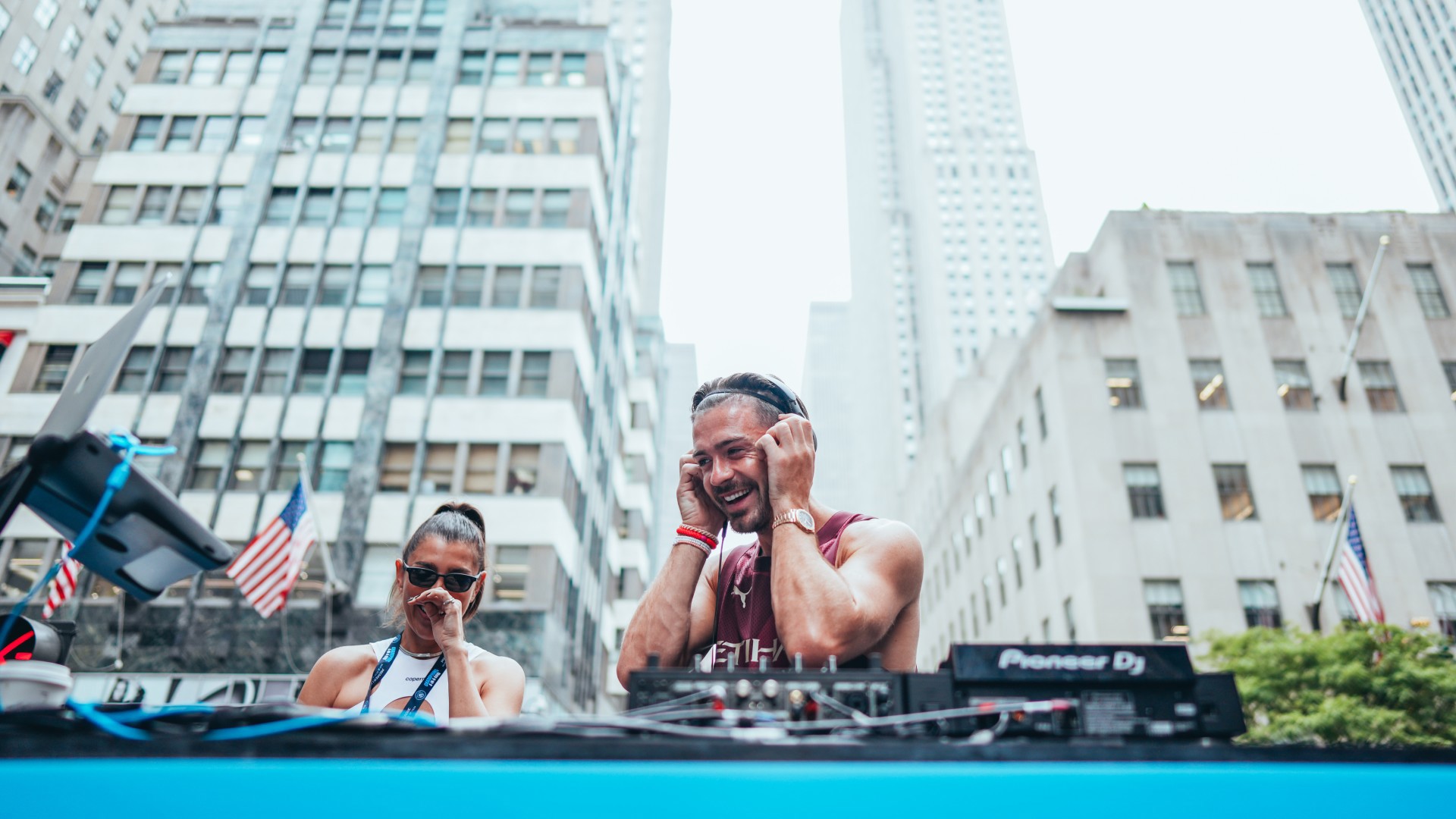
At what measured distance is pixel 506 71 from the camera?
37625 mm

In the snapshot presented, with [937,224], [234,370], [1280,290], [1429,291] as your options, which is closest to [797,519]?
[234,370]

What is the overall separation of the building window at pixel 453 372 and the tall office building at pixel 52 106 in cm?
2930

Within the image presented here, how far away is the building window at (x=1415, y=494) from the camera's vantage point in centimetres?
3083

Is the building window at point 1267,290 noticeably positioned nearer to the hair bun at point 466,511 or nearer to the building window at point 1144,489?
the building window at point 1144,489

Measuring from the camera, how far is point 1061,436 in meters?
32.6

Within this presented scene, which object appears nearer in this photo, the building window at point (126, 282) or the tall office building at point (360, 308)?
the tall office building at point (360, 308)

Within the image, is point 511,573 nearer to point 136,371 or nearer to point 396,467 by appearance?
point 396,467

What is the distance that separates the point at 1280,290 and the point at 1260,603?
43.3ft

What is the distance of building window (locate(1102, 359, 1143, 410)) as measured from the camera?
108 feet

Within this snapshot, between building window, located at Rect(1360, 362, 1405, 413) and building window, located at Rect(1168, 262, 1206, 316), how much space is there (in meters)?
6.30

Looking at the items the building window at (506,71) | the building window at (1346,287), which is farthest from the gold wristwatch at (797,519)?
the building window at (1346,287)

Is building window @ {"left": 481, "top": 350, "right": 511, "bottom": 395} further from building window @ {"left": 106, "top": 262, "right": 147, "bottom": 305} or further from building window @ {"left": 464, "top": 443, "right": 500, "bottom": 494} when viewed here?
building window @ {"left": 106, "top": 262, "right": 147, "bottom": 305}

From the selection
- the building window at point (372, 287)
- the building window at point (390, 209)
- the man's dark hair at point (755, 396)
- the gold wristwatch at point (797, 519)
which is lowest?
the gold wristwatch at point (797, 519)

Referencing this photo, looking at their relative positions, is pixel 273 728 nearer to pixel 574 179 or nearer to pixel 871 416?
pixel 574 179
